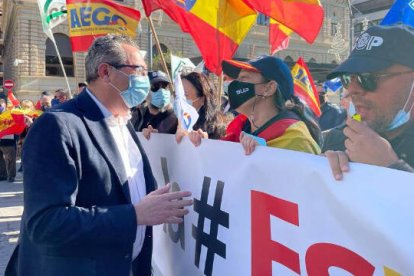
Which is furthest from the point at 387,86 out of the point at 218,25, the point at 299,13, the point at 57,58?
the point at 57,58

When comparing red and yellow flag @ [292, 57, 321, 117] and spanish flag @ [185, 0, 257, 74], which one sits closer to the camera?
spanish flag @ [185, 0, 257, 74]

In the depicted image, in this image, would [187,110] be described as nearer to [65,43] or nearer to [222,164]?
[222,164]

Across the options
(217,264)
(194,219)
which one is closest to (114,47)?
(194,219)

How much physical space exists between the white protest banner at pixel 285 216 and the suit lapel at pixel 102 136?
43 centimetres

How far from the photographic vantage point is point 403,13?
8.37 ft

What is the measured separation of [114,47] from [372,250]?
4.32 ft

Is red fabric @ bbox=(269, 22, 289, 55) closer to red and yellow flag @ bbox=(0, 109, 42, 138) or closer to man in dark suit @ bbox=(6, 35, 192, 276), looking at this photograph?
man in dark suit @ bbox=(6, 35, 192, 276)

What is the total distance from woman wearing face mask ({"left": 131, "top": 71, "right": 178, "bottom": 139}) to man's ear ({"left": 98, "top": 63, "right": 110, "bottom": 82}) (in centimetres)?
188

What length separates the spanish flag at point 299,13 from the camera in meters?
3.38

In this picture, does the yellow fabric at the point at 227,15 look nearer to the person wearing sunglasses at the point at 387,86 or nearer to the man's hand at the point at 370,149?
the person wearing sunglasses at the point at 387,86

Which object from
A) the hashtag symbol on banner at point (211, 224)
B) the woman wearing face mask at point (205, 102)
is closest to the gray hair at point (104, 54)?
the hashtag symbol on banner at point (211, 224)

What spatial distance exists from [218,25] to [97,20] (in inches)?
94.6

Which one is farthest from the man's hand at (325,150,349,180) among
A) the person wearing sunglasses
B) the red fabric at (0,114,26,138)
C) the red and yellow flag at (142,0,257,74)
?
the red fabric at (0,114,26,138)

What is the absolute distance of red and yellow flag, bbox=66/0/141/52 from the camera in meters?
5.52
